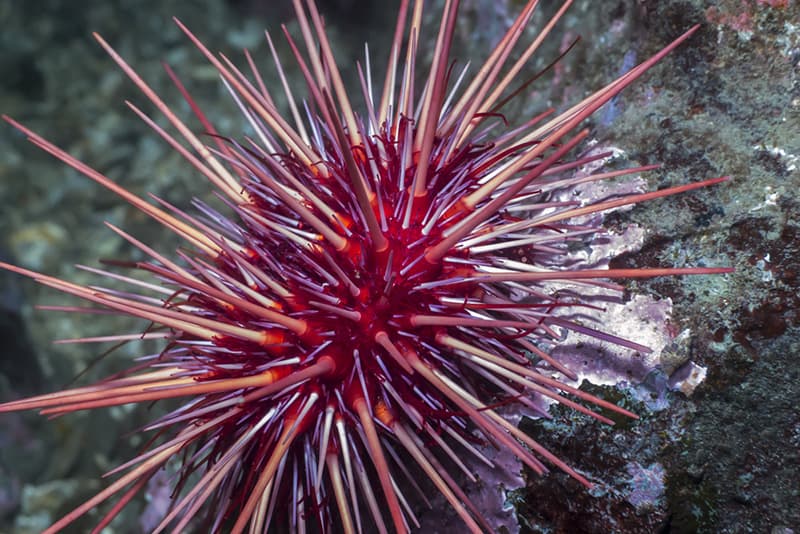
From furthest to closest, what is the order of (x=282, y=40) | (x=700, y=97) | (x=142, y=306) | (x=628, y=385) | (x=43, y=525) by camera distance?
(x=282, y=40), (x=43, y=525), (x=700, y=97), (x=628, y=385), (x=142, y=306)

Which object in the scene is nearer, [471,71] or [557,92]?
Answer: [557,92]

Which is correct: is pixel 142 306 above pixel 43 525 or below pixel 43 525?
above

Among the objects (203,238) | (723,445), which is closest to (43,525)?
(203,238)

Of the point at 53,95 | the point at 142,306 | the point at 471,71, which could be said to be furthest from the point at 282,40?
the point at 142,306

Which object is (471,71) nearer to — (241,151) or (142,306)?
(241,151)

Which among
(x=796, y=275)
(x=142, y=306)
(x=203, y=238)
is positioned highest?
Result: (x=203, y=238)

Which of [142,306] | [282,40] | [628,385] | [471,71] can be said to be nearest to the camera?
[142,306]

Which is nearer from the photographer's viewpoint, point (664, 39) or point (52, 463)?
point (664, 39)

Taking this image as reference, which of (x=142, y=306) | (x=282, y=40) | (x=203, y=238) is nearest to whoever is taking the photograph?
(x=142, y=306)

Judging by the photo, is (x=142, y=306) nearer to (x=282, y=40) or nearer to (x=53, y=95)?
(x=282, y=40)
